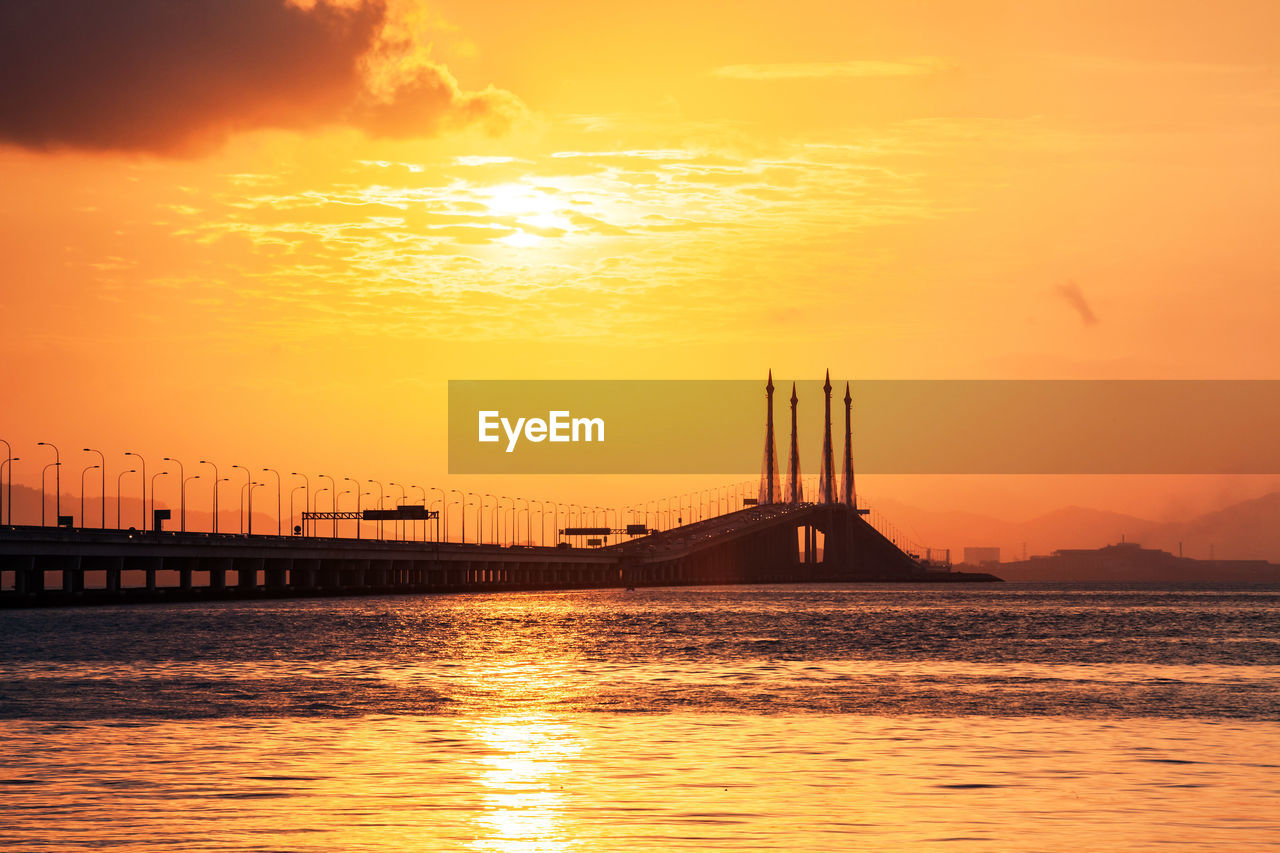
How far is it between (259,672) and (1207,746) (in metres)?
32.7

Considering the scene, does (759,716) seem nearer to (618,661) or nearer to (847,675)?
(847,675)

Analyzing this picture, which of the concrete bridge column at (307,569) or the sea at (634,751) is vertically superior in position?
the sea at (634,751)

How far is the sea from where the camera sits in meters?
20.2

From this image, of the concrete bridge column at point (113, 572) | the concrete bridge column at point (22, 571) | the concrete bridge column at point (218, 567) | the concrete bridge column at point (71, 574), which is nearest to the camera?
the concrete bridge column at point (22, 571)

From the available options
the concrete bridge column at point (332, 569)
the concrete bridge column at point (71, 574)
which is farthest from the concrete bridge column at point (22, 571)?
the concrete bridge column at point (332, 569)

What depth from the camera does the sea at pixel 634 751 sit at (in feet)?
66.4

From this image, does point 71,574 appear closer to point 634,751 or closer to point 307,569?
point 307,569

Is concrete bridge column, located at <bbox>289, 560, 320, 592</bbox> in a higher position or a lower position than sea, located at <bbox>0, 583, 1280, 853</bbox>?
lower

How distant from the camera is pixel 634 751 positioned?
29.3 metres

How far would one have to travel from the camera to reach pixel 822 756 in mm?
28844

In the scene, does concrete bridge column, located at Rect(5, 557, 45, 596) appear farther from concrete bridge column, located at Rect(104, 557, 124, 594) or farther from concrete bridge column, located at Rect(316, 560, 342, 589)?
concrete bridge column, located at Rect(316, 560, 342, 589)

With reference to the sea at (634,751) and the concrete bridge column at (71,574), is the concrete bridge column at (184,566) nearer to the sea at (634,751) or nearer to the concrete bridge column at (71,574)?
the concrete bridge column at (71,574)

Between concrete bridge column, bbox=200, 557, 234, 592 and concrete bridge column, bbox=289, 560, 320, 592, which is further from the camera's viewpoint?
concrete bridge column, bbox=289, 560, 320, 592

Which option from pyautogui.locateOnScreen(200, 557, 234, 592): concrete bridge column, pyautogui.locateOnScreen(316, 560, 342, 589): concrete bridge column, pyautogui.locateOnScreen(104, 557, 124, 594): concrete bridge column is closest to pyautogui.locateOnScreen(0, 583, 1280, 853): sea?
pyautogui.locateOnScreen(104, 557, 124, 594): concrete bridge column
